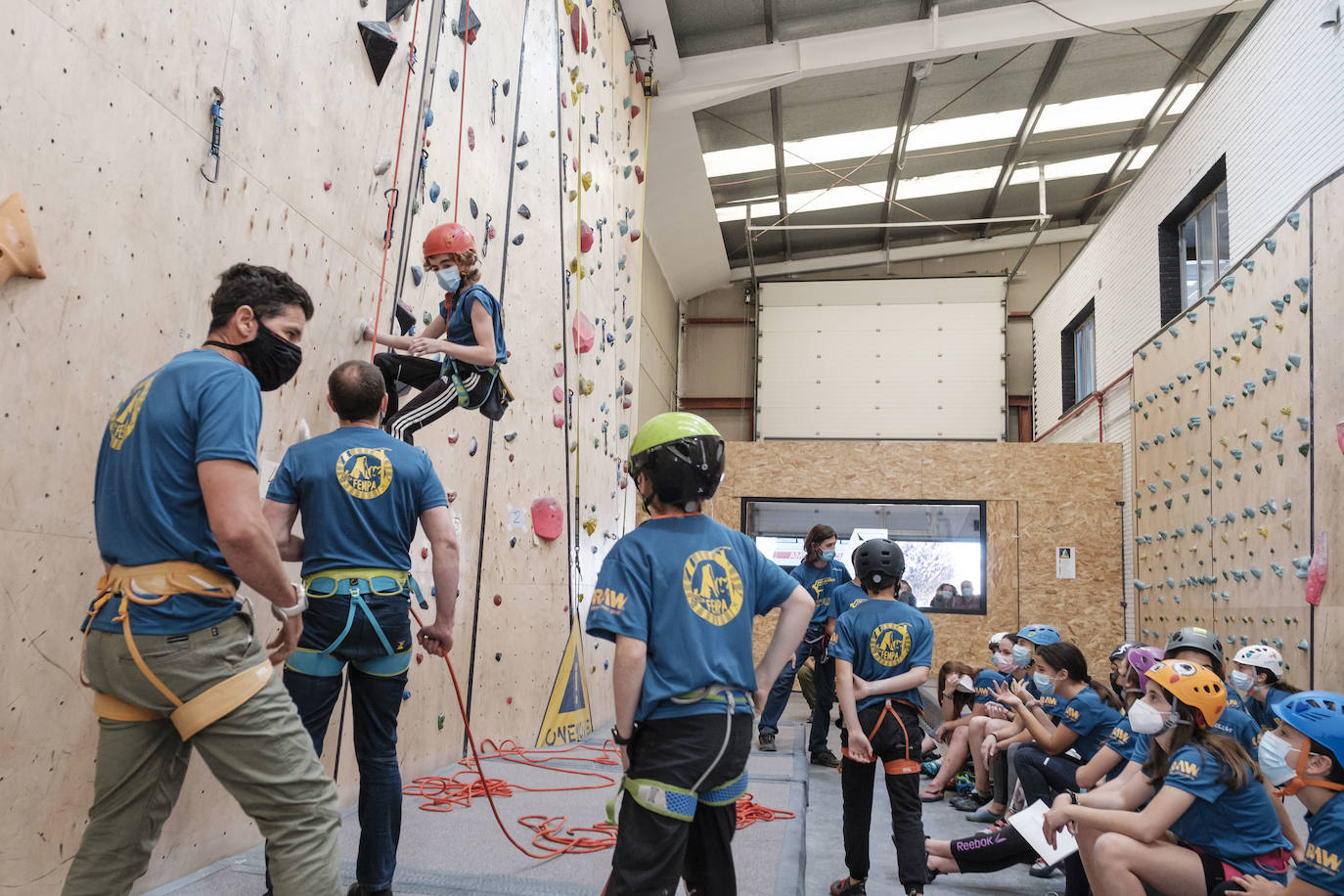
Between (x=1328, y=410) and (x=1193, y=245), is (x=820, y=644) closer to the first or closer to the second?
(x=1328, y=410)

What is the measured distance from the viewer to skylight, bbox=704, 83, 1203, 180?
11.1 meters

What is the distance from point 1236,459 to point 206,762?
23.0 ft

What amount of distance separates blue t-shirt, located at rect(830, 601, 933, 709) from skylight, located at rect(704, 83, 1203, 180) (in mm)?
8628

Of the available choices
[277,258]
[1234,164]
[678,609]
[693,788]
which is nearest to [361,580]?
[678,609]

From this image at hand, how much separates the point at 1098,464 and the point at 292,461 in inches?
387

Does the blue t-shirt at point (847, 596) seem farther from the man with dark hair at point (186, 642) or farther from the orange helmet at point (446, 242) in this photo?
the man with dark hair at point (186, 642)

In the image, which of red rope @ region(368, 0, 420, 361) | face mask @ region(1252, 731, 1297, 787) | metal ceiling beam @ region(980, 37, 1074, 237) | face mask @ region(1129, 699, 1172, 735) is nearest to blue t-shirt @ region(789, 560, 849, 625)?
face mask @ region(1129, 699, 1172, 735)

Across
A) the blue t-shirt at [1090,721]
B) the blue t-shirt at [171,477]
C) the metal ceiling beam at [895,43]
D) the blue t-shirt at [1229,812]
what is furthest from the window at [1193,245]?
the blue t-shirt at [171,477]

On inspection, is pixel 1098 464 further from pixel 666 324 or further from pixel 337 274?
pixel 337 274

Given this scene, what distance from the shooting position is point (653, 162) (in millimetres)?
10531

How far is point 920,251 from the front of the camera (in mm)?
15445

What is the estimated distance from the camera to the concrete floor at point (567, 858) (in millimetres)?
2598

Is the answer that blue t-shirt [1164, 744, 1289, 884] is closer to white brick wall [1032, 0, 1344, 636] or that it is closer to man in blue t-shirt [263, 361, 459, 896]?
man in blue t-shirt [263, 361, 459, 896]

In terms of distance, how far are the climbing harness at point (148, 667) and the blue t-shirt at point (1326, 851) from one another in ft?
7.37
